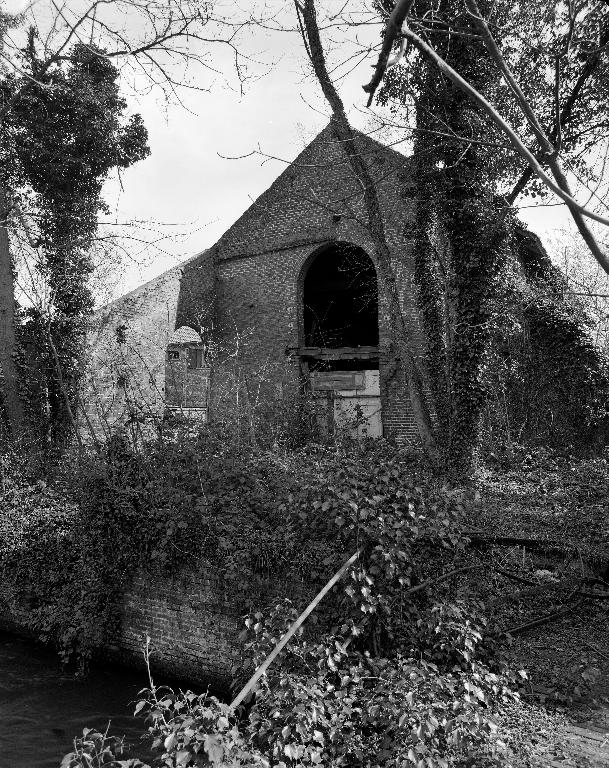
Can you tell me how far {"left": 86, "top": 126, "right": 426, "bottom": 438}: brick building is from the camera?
48.2ft

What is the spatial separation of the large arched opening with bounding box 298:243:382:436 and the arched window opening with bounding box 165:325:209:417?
2682 millimetres

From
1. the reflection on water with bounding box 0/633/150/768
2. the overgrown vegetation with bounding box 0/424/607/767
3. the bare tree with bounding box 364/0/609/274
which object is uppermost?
the bare tree with bounding box 364/0/609/274

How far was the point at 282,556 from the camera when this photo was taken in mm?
6395

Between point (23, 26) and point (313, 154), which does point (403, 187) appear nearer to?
point (313, 154)

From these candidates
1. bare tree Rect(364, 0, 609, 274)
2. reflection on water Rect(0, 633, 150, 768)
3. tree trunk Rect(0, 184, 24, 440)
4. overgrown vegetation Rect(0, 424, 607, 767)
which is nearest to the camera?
bare tree Rect(364, 0, 609, 274)

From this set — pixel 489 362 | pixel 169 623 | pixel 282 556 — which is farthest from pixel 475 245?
pixel 169 623

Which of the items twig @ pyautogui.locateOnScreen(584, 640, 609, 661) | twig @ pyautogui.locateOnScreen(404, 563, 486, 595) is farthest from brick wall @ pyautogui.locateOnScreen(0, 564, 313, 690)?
twig @ pyautogui.locateOnScreen(584, 640, 609, 661)

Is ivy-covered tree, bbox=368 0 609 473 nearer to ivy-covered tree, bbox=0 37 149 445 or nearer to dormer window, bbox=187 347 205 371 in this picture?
ivy-covered tree, bbox=0 37 149 445

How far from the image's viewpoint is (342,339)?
18.7m

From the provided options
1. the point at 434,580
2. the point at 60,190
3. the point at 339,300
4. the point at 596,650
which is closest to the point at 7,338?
the point at 60,190

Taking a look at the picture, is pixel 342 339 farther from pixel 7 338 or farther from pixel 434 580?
pixel 434 580

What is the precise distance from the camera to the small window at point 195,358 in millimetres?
16797

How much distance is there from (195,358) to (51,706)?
415 inches

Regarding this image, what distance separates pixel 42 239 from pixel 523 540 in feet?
38.3
